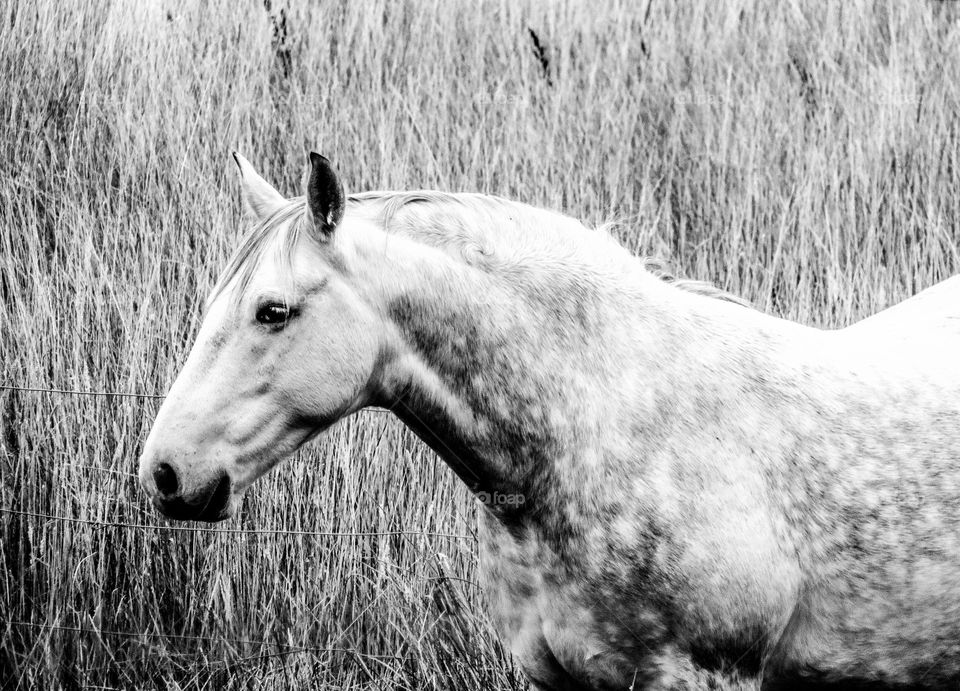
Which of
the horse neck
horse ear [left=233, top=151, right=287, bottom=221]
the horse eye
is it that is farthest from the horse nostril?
horse ear [left=233, top=151, right=287, bottom=221]

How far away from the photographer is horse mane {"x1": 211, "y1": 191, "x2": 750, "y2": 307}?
1.93 m

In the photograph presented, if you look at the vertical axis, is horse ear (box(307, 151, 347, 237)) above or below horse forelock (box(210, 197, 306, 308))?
above

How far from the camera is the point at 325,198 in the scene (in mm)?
1882

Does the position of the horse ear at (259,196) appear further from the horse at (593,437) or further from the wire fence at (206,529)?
the wire fence at (206,529)

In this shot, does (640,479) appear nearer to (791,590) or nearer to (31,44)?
(791,590)

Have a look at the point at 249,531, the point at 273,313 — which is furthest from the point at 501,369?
the point at 249,531

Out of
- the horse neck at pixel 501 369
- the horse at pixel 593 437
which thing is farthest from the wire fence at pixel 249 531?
the horse neck at pixel 501 369

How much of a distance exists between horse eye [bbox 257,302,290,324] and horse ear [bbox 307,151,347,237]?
168 millimetres

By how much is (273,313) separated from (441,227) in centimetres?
42

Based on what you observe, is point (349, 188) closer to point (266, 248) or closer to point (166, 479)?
point (266, 248)

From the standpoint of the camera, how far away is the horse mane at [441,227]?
6.33 ft

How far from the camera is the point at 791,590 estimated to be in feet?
6.53

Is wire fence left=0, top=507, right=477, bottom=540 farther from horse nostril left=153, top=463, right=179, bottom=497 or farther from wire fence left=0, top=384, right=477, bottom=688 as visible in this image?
horse nostril left=153, top=463, right=179, bottom=497

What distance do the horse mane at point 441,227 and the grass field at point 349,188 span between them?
153 cm
